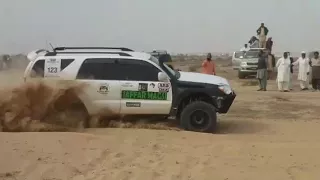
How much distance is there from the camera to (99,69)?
1129 cm

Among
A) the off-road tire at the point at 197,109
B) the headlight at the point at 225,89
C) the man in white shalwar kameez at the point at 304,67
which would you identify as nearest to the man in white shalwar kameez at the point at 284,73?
the man in white shalwar kameez at the point at 304,67

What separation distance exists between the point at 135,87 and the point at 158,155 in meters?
3.25

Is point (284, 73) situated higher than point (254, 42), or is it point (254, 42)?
point (254, 42)

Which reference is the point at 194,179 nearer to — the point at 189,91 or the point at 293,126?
the point at 189,91

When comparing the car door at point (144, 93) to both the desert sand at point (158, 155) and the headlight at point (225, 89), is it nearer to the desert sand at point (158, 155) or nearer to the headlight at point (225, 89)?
the desert sand at point (158, 155)

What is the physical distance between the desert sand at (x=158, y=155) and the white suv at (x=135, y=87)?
68 cm

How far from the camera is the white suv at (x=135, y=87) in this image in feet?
36.5

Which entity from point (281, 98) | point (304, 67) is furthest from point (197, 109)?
point (304, 67)

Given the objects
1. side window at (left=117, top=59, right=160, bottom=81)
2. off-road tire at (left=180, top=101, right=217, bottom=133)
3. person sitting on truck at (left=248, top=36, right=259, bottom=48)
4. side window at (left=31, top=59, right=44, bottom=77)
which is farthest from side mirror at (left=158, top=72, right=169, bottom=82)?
person sitting on truck at (left=248, top=36, right=259, bottom=48)

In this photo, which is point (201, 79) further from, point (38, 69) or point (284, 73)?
point (284, 73)

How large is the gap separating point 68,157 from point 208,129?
4.23m

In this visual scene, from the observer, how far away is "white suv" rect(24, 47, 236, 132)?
11117mm

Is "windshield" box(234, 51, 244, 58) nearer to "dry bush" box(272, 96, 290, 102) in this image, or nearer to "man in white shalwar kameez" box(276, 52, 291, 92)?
"man in white shalwar kameez" box(276, 52, 291, 92)

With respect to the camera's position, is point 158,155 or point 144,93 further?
point 144,93
